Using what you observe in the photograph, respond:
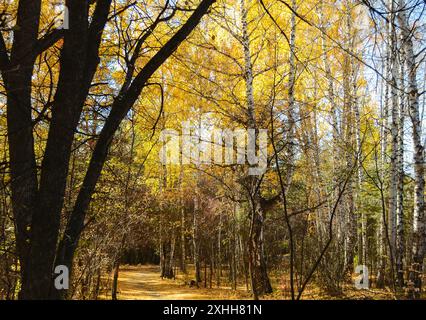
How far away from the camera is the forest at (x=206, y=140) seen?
1510 mm

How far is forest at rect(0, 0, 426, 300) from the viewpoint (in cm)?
151

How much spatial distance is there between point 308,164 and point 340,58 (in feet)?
17.7

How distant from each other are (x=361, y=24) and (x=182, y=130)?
7913mm

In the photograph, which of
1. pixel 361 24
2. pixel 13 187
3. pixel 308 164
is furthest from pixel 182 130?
pixel 13 187

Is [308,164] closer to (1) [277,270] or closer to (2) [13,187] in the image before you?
(1) [277,270]

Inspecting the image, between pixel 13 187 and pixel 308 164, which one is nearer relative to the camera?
pixel 13 187

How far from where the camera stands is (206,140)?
8.14 meters
